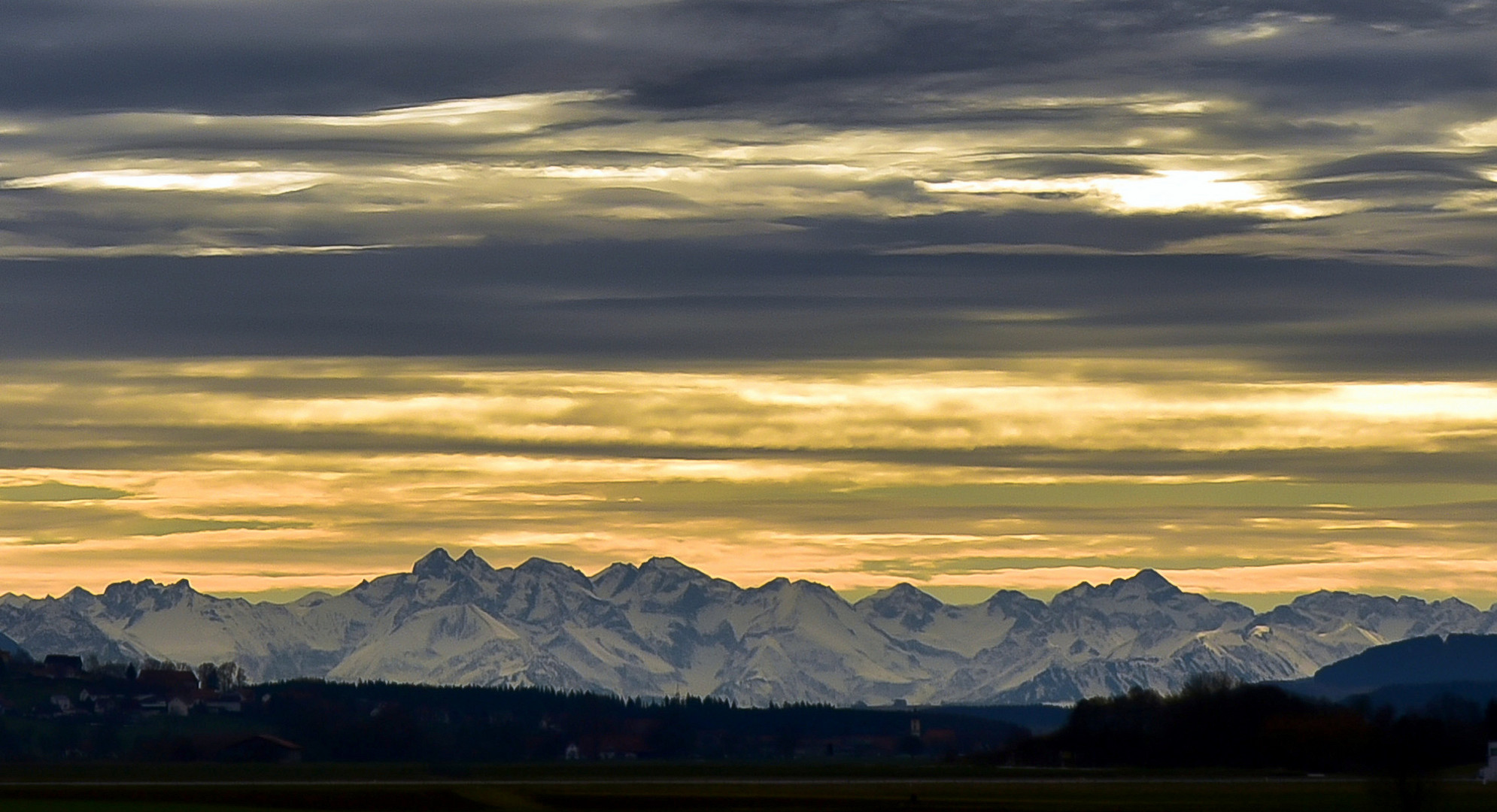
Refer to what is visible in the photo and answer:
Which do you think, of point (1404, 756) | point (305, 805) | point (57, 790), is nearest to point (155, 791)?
point (57, 790)

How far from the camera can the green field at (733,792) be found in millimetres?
128250

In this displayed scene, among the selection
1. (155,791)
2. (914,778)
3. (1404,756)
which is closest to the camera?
(1404,756)

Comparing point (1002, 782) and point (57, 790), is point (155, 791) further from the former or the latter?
point (1002, 782)

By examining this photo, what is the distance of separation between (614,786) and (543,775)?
34986 mm

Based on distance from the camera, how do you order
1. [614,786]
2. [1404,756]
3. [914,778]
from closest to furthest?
[1404,756] < [614,786] < [914,778]

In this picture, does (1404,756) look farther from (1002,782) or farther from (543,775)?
(543,775)

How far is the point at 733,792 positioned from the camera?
147000 mm

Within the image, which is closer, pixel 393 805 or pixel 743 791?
pixel 393 805

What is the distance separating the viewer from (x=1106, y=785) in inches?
6152

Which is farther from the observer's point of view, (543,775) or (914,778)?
(543,775)

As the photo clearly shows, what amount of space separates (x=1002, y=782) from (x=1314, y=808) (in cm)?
4208

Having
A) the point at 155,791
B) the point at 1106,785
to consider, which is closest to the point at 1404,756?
the point at 1106,785

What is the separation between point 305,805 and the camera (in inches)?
5207

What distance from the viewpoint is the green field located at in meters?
128
